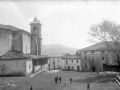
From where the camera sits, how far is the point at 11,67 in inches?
838

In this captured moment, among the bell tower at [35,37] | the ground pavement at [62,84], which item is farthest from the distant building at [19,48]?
the ground pavement at [62,84]

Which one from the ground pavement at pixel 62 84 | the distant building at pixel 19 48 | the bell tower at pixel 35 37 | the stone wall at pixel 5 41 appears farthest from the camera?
the bell tower at pixel 35 37

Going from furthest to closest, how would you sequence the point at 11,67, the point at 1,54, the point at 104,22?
the point at 1,54, the point at 11,67, the point at 104,22

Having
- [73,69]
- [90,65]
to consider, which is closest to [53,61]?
[73,69]

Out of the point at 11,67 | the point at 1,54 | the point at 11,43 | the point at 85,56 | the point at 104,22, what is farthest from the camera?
the point at 85,56

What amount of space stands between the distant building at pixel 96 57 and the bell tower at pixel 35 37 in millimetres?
14548

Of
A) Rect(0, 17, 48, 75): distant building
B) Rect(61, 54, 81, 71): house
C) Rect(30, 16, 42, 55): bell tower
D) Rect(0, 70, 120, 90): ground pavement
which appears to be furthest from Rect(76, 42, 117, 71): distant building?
Rect(30, 16, 42, 55): bell tower

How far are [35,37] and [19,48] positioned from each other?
26.1ft

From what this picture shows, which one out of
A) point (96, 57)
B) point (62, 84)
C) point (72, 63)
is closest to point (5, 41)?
point (62, 84)

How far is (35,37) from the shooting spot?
111 ft

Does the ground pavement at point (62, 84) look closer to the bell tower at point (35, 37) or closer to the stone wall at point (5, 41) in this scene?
the stone wall at point (5, 41)

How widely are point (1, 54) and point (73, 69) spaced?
2129cm

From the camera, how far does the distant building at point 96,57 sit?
2925 cm

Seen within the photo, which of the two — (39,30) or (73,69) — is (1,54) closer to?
(39,30)
